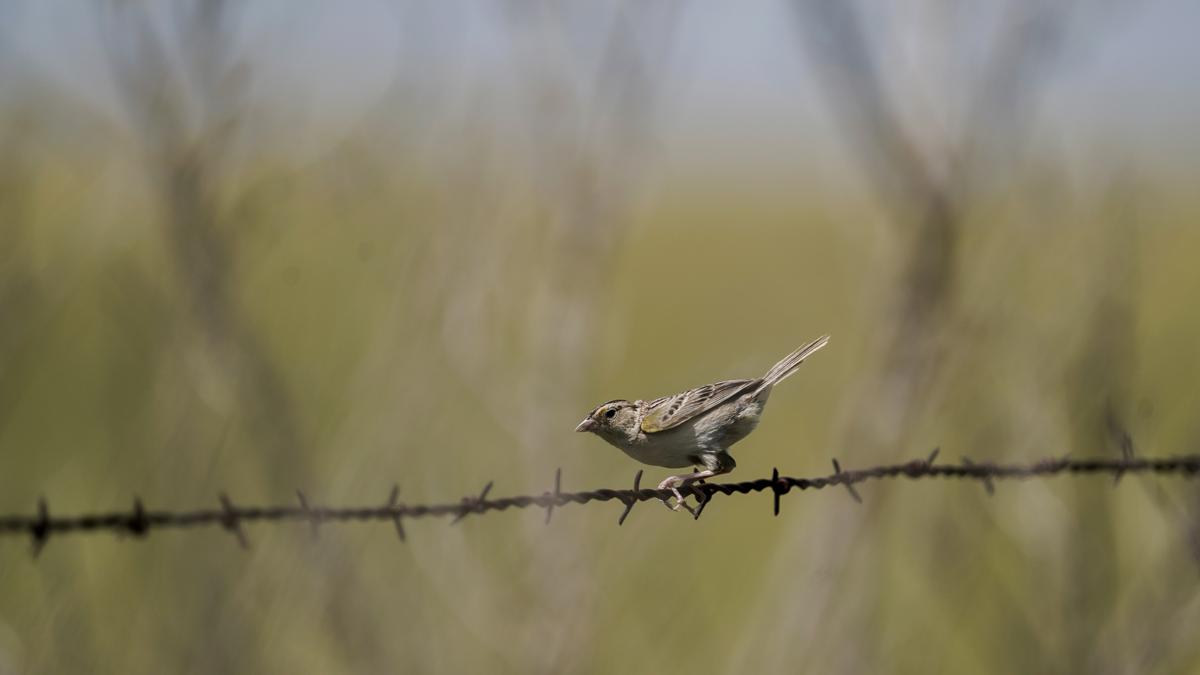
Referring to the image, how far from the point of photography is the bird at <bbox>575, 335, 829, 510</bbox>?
4.96m

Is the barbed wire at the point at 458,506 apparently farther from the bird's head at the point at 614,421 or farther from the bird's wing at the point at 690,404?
the bird's head at the point at 614,421

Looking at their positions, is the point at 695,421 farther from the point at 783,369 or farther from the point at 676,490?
the point at 783,369

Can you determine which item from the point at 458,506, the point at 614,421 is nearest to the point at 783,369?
the point at 614,421

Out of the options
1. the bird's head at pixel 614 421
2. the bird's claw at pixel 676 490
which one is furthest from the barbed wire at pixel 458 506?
the bird's head at pixel 614 421

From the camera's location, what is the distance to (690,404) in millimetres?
Result: 4957

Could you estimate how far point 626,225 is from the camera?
350 inches

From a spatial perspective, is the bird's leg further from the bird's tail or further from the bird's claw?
the bird's tail

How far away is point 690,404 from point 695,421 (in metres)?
0.09

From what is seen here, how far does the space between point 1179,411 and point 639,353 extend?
1154 cm

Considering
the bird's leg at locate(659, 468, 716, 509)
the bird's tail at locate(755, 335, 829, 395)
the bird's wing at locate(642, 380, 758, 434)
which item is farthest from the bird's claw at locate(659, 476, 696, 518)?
the bird's tail at locate(755, 335, 829, 395)

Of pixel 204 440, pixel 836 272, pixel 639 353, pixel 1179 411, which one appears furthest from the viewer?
pixel 639 353

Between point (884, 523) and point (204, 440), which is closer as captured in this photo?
point (204, 440)

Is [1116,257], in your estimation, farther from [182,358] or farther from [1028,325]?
[182,358]

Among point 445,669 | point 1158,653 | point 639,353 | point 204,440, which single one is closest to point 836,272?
point 1158,653
